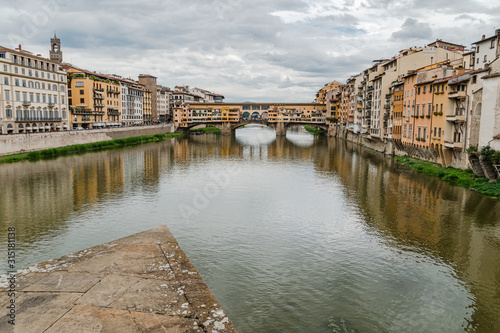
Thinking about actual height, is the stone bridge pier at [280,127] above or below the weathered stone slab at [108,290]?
above

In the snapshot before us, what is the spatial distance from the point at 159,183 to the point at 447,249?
21612mm

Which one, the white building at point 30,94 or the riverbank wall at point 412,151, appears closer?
the riverbank wall at point 412,151

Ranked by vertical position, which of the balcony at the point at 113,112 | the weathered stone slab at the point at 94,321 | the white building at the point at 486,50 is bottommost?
the weathered stone slab at the point at 94,321

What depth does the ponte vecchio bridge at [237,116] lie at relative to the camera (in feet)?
338

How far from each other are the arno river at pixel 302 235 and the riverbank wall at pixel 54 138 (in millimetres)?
8279

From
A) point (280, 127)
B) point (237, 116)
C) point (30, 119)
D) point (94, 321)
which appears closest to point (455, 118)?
point (94, 321)

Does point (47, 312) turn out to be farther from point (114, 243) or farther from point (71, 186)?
point (71, 186)

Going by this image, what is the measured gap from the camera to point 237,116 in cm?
10806

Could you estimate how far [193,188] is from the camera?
2898 centimetres

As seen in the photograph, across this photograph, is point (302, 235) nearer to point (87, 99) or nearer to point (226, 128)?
point (87, 99)

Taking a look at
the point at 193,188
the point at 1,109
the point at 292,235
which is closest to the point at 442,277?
the point at 292,235

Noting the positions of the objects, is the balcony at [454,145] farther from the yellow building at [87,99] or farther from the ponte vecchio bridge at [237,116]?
the ponte vecchio bridge at [237,116]

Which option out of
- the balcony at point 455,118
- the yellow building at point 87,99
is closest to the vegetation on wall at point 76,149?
the yellow building at point 87,99

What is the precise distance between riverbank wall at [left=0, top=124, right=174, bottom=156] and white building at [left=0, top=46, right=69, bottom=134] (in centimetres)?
520
